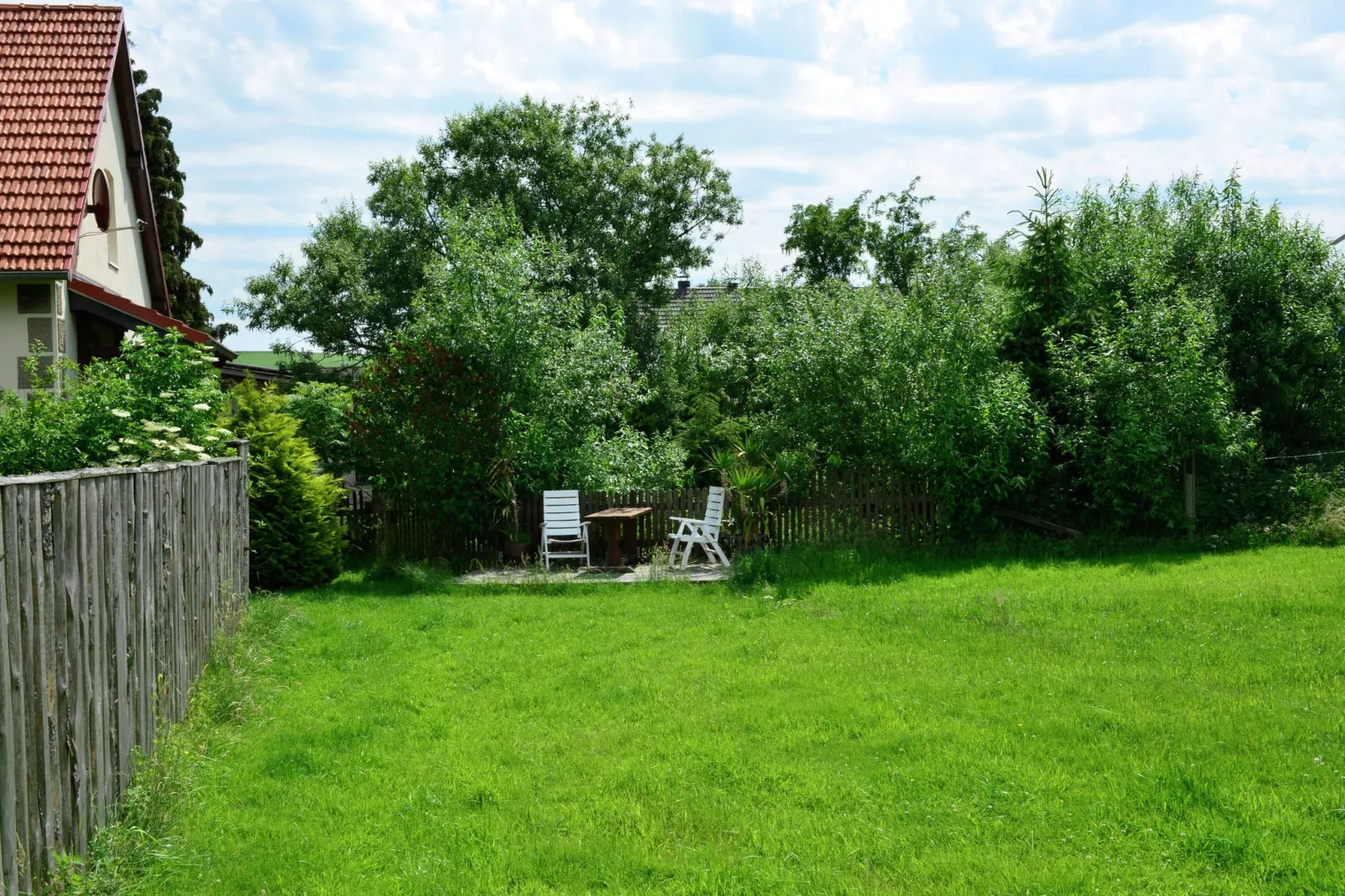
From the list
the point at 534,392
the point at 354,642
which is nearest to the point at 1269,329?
the point at 534,392

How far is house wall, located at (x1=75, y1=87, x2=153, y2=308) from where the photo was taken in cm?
1541

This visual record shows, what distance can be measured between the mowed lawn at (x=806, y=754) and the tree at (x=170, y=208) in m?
24.0

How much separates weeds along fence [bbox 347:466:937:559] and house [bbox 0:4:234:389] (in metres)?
3.54

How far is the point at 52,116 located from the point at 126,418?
9.11 m

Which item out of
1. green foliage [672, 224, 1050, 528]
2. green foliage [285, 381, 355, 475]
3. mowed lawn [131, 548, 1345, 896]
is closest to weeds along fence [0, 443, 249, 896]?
mowed lawn [131, 548, 1345, 896]

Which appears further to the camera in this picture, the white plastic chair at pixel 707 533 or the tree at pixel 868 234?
the tree at pixel 868 234

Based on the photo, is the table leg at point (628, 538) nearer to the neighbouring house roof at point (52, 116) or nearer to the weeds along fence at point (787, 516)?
the weeds along fence at point (787, 516)

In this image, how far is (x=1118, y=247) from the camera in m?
15.3

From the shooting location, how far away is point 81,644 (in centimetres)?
434

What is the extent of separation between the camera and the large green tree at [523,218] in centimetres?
2892

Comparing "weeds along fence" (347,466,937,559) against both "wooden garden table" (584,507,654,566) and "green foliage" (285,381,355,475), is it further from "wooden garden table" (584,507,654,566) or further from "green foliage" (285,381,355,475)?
"green foliage" (285,381,355,475)

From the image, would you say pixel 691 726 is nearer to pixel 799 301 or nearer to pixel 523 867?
pixel 523 867

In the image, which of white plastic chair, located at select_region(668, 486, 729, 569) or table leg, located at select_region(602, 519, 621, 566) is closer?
white plastic chair, located at select_region(668, 486, 729, 569)

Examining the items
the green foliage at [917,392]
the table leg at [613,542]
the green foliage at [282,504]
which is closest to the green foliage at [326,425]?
the green foliage at [282,504]
